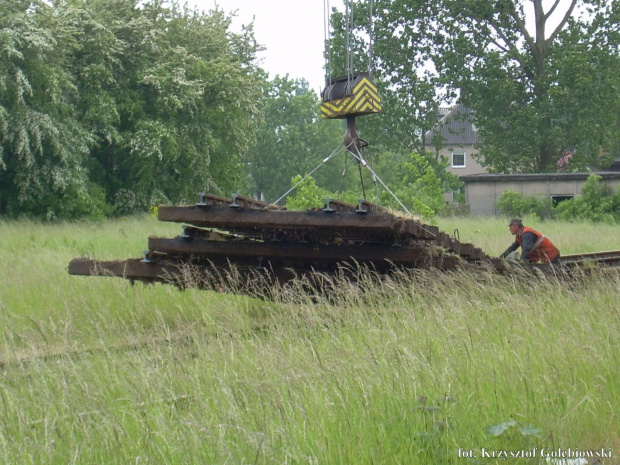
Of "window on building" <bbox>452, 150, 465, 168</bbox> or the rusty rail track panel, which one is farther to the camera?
"window on building" <bbox>452, 150, 465, 168</bbox>

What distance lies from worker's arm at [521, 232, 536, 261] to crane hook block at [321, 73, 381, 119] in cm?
319

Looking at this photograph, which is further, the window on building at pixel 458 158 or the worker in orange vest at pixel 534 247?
the window on building at pixel 458 158

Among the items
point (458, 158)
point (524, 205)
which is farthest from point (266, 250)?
point (458, 158)

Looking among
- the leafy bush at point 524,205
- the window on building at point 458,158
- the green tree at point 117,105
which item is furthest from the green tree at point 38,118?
the window on building at point 458,158

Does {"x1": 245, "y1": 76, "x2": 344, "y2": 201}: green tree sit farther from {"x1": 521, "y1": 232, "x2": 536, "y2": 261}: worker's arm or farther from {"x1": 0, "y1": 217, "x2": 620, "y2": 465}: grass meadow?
{"x1": 0, "y1": 217, "x2": 620, "y2": 465}: grass meadow

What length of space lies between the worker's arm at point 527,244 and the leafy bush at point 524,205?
22056mm

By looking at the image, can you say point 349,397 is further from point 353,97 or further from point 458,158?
point 458,158

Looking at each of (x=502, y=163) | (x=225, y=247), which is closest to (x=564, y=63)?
(x=502, y=163)

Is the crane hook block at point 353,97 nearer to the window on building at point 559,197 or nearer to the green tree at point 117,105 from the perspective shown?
the green tree at point 117,105

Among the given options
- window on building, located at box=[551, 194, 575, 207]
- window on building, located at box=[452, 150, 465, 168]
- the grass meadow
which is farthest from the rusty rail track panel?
window on building, located at box=[452, 150, 465, 168]

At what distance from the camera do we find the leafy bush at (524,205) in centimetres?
3306

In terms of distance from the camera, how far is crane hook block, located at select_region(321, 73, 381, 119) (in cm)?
930

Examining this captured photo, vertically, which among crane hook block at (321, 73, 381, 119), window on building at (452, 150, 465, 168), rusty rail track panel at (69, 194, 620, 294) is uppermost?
crane hook block at (321, 73, 381, 119)

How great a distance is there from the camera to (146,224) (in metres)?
22.2
